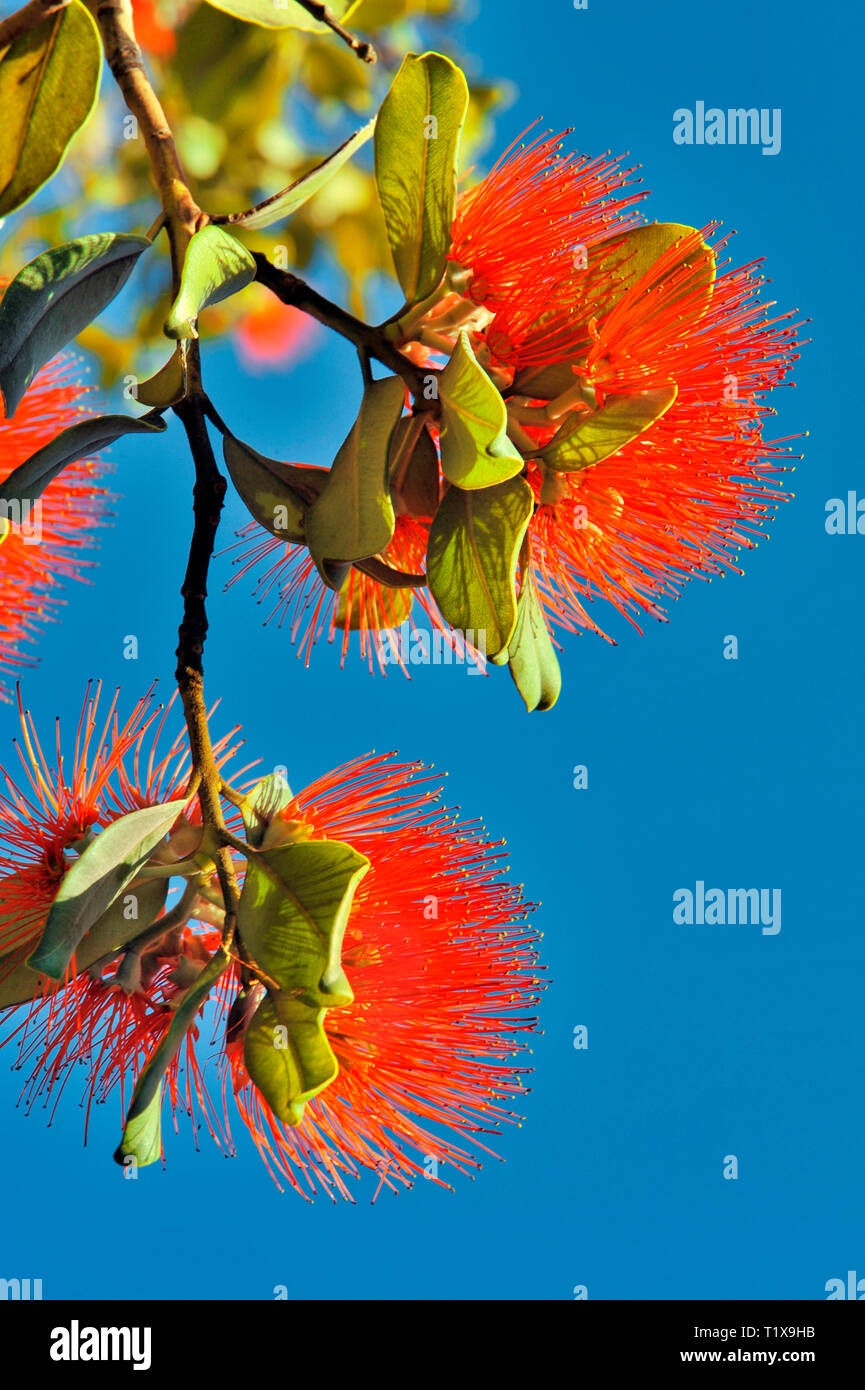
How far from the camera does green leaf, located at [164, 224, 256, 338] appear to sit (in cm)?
71

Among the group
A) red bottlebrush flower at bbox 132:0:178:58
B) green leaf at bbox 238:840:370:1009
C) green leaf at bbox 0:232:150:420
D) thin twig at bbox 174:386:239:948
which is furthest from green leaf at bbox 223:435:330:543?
red bottlebrush flower at bbox 132:0:178:58

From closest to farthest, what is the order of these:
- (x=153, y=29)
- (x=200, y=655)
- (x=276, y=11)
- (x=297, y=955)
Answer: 1. (x=297, y=955)
2. (x=200, y=655)
3. (x=276, y=11)
4. (x=153, y=29)

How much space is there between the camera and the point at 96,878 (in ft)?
2.53

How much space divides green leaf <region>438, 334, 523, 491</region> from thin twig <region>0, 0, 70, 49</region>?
0.43 metres

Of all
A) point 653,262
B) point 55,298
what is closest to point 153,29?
point 55,298

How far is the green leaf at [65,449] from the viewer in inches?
33.8

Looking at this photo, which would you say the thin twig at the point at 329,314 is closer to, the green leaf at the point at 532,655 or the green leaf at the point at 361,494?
the green leaf at the point at 361,494

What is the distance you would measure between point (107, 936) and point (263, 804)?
0.14 metres

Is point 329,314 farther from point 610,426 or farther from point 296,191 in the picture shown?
point 610,426

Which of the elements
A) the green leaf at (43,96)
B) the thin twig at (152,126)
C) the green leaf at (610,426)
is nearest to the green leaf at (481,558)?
the green leaf at (610,426)

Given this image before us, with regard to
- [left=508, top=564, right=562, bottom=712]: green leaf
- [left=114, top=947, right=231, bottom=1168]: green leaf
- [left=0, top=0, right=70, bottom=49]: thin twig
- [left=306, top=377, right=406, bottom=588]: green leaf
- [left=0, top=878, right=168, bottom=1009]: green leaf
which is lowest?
[left=114, top=947, right=231, bottom=1168]: green leaf

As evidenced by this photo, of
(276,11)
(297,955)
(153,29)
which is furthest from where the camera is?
(153,29)

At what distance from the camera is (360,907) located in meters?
0.90

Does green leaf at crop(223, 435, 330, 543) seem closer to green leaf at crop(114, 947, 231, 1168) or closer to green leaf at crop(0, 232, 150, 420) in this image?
green leaf at crop(0, 232, 150, 420)
